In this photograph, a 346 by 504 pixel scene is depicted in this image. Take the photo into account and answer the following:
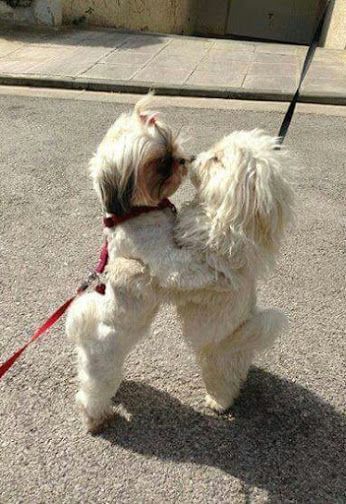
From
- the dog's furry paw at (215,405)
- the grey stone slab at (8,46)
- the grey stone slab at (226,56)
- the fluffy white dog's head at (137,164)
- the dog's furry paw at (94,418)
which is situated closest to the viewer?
the fluffy white dog's head at (137,164)

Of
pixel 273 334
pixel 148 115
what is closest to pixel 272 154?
pixel 148 115

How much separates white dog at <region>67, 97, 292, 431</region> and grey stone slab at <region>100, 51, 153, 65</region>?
23.1 feet

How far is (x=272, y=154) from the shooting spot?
6.19 feet

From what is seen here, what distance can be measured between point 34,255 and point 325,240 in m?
2.33

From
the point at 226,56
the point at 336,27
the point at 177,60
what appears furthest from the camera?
the point at 336,27

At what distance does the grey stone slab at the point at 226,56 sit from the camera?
29.9ft

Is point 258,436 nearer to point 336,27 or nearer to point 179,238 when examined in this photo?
point 179,238

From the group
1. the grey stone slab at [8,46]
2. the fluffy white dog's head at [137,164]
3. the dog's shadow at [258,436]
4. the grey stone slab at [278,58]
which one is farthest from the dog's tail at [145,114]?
the grey stone slab at [278,58]

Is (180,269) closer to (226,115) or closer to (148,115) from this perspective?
(148,115)

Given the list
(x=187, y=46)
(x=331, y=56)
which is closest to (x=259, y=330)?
(x=187, y=46)

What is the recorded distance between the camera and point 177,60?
8883 mm

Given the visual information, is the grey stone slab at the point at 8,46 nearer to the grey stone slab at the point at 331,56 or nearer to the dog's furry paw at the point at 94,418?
the grey stone slab at the point at 331,56

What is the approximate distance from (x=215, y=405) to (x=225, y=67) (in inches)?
286

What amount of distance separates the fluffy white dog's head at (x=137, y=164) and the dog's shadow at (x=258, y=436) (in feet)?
3.92
